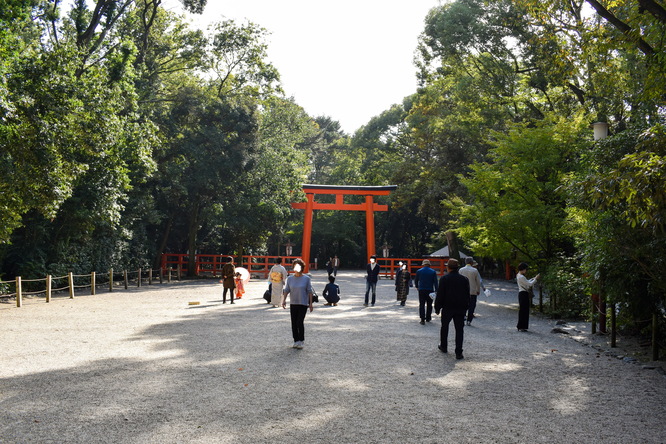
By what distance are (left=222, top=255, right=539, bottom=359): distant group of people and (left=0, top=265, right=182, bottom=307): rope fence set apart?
18.7 ft

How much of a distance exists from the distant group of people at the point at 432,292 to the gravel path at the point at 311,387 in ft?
1.46

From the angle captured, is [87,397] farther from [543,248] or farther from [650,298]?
[543,248]

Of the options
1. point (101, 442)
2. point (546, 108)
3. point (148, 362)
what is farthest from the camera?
point (546, 108)

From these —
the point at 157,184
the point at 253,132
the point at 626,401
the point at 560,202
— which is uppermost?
the point at 253,132

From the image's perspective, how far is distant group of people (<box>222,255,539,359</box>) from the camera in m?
9.10

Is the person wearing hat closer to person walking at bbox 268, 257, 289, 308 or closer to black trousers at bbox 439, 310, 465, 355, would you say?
black trousers at bbox 439, 310, 465, 355

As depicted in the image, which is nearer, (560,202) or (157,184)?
(560,202)

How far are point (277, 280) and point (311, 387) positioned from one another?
29.6 ft

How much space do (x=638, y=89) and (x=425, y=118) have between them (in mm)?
22827

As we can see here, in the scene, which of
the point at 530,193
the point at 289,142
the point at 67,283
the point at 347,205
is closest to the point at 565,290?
the point at 530,193

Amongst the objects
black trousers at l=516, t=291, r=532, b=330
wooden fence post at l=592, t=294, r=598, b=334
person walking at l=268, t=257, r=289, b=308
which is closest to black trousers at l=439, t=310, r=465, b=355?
black trousers at l=516, t=291, r=532, b=330

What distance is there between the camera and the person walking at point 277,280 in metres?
15.4

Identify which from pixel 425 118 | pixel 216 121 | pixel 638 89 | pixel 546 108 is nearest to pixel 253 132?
pixel 216 121

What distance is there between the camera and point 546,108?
1060 inches
